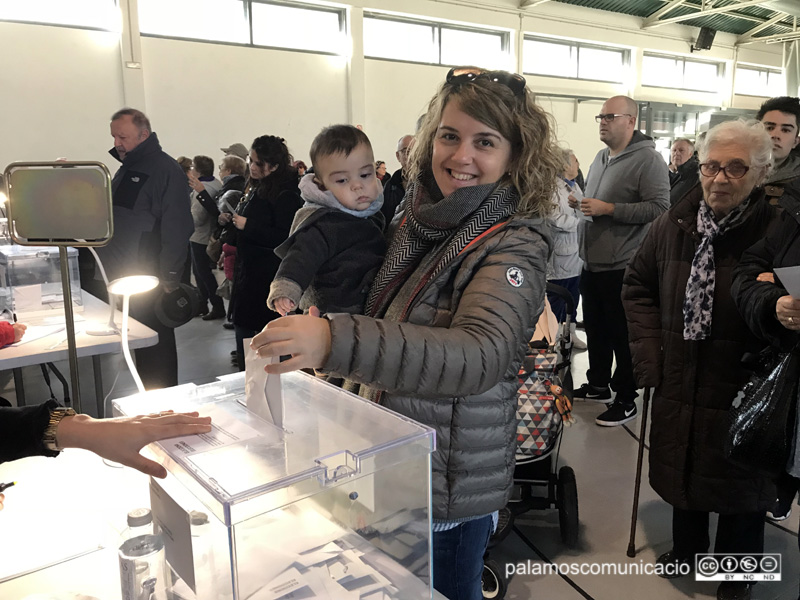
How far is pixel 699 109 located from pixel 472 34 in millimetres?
5657

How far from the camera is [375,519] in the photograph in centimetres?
88

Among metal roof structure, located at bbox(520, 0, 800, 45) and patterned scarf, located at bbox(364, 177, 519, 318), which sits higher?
metal roof structure, located at bbox(520, 0, 800, 45)

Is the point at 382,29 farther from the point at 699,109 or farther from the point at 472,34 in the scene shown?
the point at 699,109

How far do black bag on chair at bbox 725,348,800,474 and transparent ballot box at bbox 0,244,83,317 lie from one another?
110 inches

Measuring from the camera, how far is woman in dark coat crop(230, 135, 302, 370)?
3.39 m

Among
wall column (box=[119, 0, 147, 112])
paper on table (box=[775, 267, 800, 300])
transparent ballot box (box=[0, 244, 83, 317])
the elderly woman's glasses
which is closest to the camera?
paper on table (box=[775, 267, 800, 300])

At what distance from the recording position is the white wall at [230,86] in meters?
7.43

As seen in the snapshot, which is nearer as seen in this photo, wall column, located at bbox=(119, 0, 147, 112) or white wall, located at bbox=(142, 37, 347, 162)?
wall column, located at bbox=(119, 0, 147, 112)

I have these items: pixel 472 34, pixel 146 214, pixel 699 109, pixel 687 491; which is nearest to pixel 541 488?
pixel 687 491

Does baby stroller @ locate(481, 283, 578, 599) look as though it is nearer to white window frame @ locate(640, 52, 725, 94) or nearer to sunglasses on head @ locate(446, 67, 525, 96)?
sunglasses on head @ locate(446, 67, 525, 96)

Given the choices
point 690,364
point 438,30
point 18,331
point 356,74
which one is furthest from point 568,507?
point 438,30

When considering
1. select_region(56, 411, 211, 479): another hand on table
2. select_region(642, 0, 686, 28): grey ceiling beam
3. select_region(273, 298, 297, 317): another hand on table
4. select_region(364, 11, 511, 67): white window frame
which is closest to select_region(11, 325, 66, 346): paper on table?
select_region(273, 298, 297, 317): another hand on table

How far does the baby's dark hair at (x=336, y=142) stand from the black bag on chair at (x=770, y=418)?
1.30m

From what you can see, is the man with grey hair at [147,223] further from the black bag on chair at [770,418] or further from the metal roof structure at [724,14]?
the metal roof structure at [724,14]
